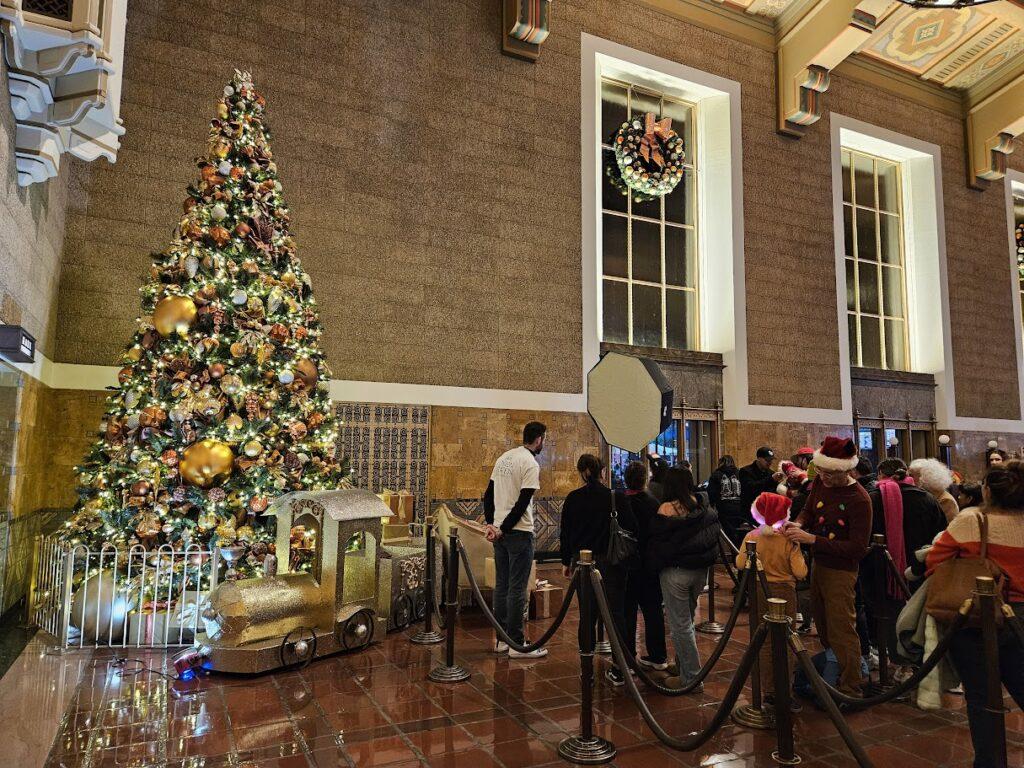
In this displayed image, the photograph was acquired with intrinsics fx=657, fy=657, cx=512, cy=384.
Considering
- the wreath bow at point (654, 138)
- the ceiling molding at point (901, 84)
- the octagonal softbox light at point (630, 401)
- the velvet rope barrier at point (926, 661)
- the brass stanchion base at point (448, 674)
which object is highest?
the ceiling molding at point (901, 84)

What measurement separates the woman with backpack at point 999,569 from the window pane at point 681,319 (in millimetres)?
9473

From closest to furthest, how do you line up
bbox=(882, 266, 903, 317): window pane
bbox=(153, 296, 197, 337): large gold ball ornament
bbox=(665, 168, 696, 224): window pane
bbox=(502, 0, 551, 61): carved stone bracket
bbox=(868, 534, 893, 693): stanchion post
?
bbox=(868, 534, 893, 693): stanchion post < bbox=(153, 296, 197, 337): large gold ball ornament < bbox=(502, 0, 551, 61): carved stone bracket < bbox=(665, 168, 696, 224): window pane < bbox=(882, 266, 903, 317): window pane

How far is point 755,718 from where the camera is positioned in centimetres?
382

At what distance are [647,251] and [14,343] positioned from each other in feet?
33.0

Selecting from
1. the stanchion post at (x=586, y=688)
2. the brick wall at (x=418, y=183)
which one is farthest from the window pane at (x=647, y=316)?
the stanchion post at (x=586, y=688)

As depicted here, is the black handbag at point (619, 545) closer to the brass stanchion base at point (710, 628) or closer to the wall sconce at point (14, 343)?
the brass stanchion base at point (710, 628)

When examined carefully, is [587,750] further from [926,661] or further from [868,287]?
[868,287]

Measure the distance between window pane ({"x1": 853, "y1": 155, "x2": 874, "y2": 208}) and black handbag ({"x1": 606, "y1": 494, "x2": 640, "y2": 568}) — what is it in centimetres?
1314

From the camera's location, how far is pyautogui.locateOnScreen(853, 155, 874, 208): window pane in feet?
48.0

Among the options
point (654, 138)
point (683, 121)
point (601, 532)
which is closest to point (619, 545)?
point (601, 532)

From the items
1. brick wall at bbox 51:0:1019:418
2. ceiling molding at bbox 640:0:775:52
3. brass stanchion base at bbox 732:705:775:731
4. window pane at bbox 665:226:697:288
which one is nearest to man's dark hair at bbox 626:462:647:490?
brass stanchion base at bbox 732:705:775:731

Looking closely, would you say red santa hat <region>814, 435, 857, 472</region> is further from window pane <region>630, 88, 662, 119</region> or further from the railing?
window pane <region>630, 88, 662, 119</region>

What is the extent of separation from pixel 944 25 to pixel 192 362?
15334 millimetres

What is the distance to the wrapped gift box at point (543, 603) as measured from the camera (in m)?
6.55
